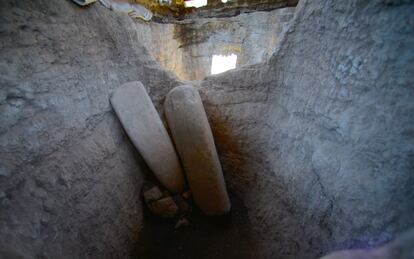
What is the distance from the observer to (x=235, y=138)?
2.36 meters

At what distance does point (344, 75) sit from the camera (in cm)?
127

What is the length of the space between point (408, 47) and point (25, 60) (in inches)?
86.4

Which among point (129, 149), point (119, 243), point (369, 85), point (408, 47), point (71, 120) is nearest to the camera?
point (408, 47)

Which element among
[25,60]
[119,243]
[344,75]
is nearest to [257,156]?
[344,75]

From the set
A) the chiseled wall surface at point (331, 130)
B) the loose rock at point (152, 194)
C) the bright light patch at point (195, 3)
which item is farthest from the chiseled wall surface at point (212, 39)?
the loose rock at point (152, 194)

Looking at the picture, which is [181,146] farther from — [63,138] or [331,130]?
[331,130]

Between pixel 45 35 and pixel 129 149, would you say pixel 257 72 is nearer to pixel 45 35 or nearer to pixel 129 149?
pixel 129 149

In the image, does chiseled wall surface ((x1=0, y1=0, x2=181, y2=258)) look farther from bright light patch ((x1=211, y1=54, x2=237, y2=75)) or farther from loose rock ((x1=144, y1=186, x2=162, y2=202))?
bright light patch ((x1=211, y1=54, x2=237, y2=75))

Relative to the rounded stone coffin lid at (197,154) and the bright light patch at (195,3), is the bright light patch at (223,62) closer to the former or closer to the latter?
the bright light patch at (195,3)

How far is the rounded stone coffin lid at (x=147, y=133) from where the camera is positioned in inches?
74.1

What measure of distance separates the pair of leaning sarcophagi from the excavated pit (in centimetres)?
21

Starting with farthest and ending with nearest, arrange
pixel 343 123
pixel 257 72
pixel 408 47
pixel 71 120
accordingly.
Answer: pixel 257 72 < pixel 71 120 < pixel 343 123 < pixel 408 47

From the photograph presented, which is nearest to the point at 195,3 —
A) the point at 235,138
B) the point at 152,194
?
the point at 235,138

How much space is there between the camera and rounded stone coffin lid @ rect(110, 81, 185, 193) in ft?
6.18
